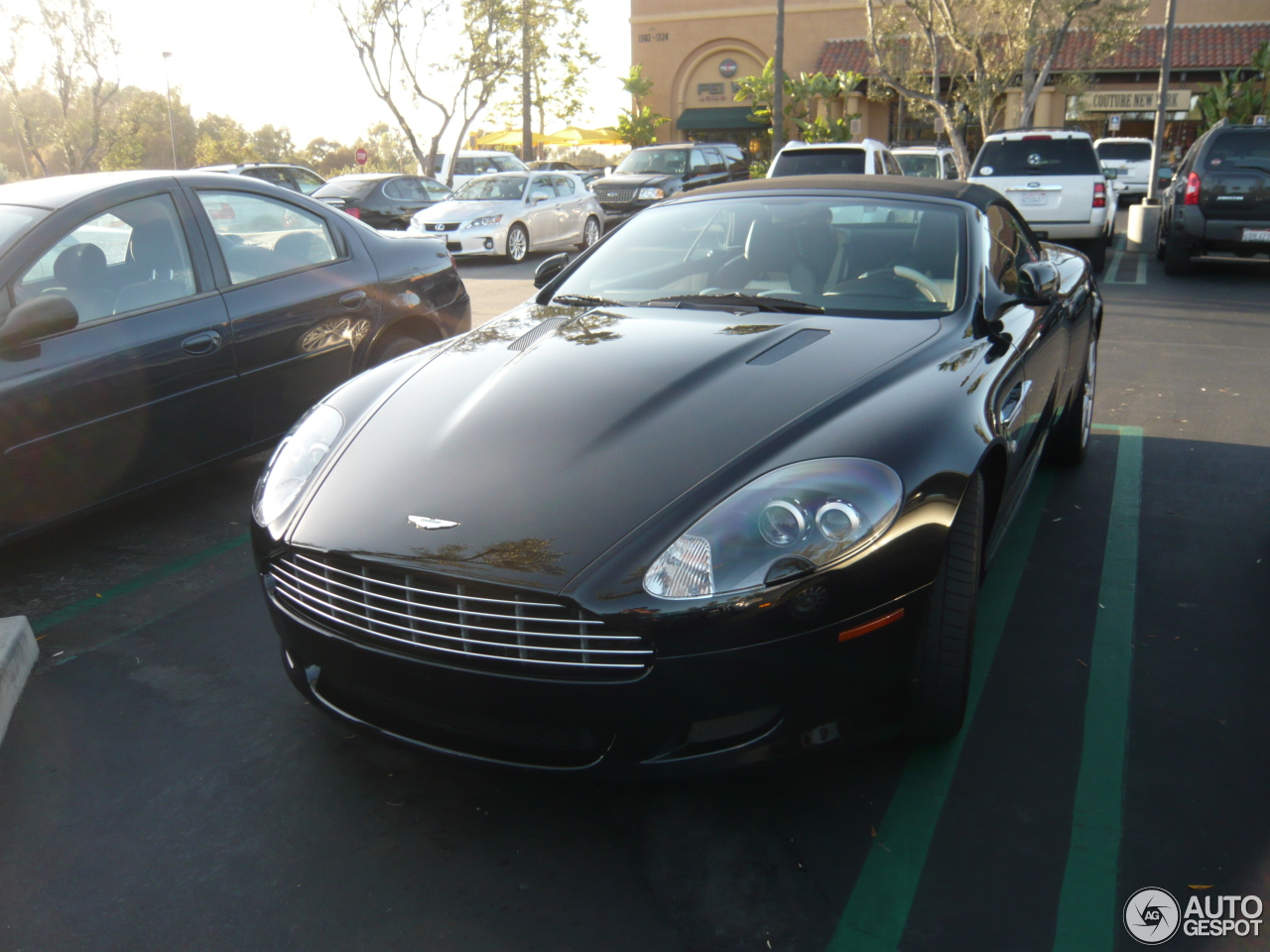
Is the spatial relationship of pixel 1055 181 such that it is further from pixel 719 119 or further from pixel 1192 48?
pixel 719 119

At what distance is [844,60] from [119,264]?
3745cm

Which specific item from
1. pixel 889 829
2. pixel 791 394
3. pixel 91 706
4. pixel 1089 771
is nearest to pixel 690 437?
pixel 791 394

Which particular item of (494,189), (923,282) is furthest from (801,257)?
(494,189)

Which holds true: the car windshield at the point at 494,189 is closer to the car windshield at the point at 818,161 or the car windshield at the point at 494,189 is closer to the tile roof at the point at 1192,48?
the car windshield at the point at 818,161

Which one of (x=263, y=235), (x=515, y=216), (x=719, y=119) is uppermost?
(x=719, y=119)

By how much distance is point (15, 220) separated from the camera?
167 inches

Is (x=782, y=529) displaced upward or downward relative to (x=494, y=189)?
downward

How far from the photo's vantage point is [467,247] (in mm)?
16000

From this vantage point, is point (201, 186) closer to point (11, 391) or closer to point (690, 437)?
point (11, 391)

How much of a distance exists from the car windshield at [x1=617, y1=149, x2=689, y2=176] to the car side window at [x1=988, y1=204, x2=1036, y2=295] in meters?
16.9

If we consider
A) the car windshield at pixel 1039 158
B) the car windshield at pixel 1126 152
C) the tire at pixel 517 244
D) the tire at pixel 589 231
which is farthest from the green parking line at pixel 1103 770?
the car windshield at pixel 1126 152

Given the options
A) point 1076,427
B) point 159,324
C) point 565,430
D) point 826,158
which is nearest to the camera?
point 565,430

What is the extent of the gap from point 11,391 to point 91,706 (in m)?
1.30

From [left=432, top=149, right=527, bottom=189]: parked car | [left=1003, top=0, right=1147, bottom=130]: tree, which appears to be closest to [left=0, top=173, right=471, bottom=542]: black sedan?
[left=1003, top=0, right=1147, bottom=130]: tree
